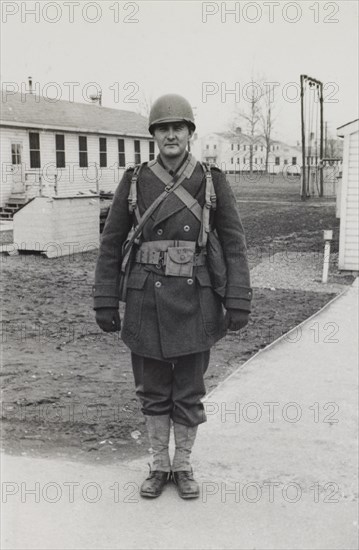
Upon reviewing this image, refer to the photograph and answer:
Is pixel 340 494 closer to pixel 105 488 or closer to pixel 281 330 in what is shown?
pixel 105 488

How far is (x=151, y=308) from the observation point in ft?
10.9

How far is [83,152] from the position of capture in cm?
2945

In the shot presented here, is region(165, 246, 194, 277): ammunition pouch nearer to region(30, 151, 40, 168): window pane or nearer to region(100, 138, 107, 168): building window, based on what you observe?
region(30, 151, 40, 168): window pane

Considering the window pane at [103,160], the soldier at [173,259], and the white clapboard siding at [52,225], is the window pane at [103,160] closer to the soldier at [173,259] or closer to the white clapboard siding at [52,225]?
the white clapboard siding at [52,225]

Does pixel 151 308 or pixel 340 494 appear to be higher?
pixel 151 308

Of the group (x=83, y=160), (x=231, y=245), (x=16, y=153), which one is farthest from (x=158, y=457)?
(x=83, y=160)

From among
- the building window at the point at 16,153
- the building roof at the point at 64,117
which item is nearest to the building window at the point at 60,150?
the building roof at the point at 64,117

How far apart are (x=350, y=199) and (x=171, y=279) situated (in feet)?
32.8

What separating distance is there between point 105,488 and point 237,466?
0.85m

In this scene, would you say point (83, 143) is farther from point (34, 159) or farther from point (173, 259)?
point (173, 259)

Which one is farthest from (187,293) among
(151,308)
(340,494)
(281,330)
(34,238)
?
(34,238)

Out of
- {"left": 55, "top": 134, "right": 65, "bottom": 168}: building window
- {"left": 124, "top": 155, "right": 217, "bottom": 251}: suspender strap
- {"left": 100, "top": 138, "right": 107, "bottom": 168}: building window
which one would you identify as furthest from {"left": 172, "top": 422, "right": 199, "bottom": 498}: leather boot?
{"left": 100, "top": 138, "right": 107, "bottom": 168}: building window

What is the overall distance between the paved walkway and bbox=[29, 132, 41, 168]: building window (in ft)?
73.7

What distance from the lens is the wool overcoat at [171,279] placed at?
10.6ft
